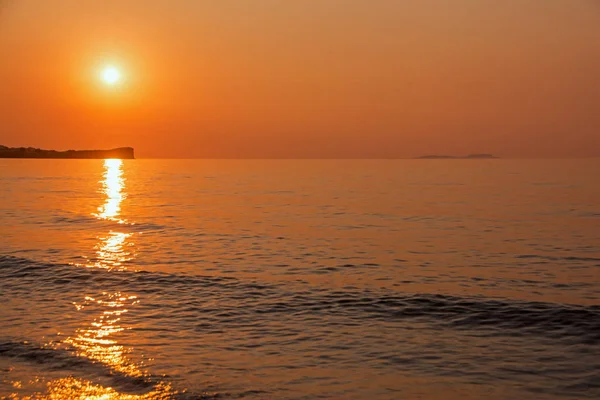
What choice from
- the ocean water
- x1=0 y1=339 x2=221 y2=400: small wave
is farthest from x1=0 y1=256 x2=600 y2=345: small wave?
x1=0 y1=339 x2=221 y2=400: small wave

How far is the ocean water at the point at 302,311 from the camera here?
1438 cm

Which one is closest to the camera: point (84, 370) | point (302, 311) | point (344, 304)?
point (84, 370)

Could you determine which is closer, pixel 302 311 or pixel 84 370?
pixel 84 370

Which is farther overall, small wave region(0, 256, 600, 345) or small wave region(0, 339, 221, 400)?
small wave region(0, 256, 600, 345)

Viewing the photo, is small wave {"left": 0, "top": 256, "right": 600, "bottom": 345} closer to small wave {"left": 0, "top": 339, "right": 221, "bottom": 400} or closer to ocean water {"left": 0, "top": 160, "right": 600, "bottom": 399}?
ocean water {"left": 0, "top": 160, "right": 600, "bottom": 399}

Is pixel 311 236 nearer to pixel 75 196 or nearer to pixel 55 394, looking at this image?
pixel 55 394

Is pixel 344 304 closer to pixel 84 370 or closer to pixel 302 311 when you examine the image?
pixel 302 311

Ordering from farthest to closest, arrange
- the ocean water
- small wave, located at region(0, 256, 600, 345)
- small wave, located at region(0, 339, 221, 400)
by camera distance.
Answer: small wave, located at region(0, 256, 600, 345), the ocean water, small wave, located at region(0, 339, 221, 400)

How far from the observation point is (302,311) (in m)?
21.1

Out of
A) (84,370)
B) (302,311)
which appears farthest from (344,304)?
(84,370)

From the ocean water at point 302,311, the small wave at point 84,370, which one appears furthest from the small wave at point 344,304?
the small wave at point 84,370

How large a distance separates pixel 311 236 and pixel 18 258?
1766cm

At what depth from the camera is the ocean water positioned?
1438 centimetres

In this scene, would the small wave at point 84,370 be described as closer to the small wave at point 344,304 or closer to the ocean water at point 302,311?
the ocean water at point 302,311
